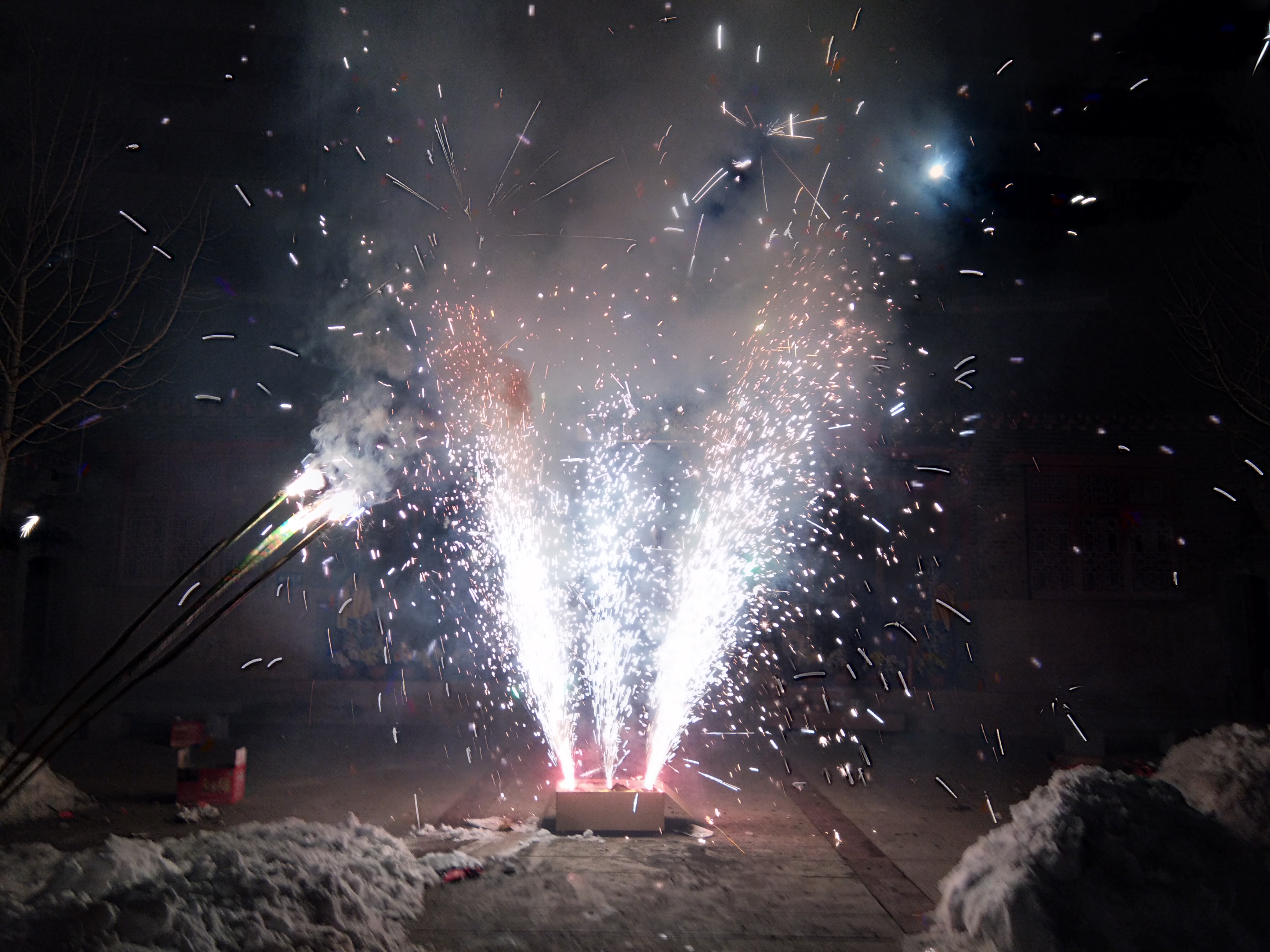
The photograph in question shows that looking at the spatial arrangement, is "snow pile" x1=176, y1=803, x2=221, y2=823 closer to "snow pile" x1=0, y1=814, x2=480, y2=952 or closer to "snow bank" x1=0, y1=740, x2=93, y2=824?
"snow bank" x1=0, y1=740, x2=93, y2=824

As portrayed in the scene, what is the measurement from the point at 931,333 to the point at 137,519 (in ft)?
42.5

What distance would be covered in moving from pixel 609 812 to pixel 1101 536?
887 cm

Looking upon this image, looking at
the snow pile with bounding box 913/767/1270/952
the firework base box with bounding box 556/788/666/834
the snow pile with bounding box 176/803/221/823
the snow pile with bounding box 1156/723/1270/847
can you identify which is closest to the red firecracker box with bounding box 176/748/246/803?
the snow pile with bounding box 176/803/221/823

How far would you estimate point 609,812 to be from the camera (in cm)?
584

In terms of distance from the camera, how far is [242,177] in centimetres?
1477

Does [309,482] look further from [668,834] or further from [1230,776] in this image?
[1230,776]

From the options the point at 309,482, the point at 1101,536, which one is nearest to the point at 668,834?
the point at 309,482

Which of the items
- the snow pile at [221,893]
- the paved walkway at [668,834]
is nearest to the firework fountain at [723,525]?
the paved walkway at [668,834]

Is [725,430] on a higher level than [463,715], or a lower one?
higher

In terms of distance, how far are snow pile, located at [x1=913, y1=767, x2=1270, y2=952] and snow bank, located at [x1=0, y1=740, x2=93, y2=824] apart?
6.41m

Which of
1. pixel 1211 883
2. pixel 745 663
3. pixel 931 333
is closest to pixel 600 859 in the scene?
pixel 1211 883

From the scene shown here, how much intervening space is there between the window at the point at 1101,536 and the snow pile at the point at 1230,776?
586cm

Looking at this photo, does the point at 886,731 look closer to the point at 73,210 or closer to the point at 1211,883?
the point at 1211,883

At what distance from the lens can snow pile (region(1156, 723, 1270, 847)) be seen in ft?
15.5
